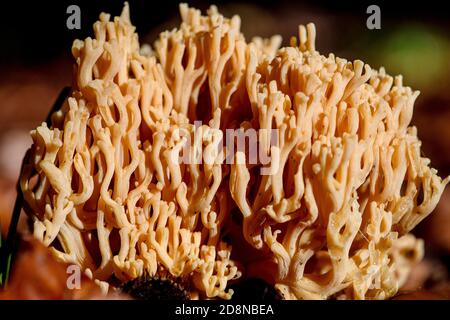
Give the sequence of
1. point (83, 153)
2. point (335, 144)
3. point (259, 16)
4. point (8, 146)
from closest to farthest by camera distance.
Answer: point (335, 144) → point (83, 153) → point (8, 146) → point (259, 16)

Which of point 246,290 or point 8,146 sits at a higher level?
point 8,146

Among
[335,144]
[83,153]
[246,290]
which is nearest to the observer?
[335,144]

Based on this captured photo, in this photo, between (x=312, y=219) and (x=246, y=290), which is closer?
(x=312, y=219)

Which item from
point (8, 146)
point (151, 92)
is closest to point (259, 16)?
point (8, 146)

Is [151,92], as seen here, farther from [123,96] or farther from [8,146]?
[8,146]

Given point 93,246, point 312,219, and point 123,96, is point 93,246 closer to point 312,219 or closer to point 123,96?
point 123,96

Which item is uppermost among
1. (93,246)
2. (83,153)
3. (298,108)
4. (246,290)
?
(298,108)
